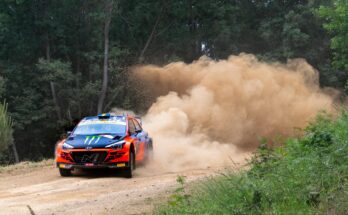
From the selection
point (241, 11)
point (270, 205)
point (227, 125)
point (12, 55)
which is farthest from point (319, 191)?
point (241, 11)

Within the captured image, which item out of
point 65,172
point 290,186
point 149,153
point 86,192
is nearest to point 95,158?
point 65,172

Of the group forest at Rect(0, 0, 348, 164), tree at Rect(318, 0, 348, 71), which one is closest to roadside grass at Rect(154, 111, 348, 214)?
forest at Rect(0, 0, 348, 164)

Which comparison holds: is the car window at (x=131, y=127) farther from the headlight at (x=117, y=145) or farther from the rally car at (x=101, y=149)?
the headlight at (x=117, y=145)

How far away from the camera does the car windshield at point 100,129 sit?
672 inches

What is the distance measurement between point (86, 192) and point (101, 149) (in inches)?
105

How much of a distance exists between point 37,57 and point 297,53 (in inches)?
786

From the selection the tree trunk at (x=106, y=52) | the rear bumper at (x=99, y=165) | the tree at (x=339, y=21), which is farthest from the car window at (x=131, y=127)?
the tree at (x=339, y=21)

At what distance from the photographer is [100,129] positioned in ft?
56.7

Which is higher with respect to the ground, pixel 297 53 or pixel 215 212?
pixel 215 212

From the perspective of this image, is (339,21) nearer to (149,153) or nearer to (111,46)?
(111,46)

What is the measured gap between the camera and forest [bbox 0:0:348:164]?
141 feet

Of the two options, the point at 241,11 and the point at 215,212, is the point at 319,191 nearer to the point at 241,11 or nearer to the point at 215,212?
the point at 215,212

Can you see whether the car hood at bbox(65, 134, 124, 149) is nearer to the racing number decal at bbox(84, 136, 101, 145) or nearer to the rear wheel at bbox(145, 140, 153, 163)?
the racing number decal at bbox(84, 136, 101, 145)

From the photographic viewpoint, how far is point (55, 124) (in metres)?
44.1
